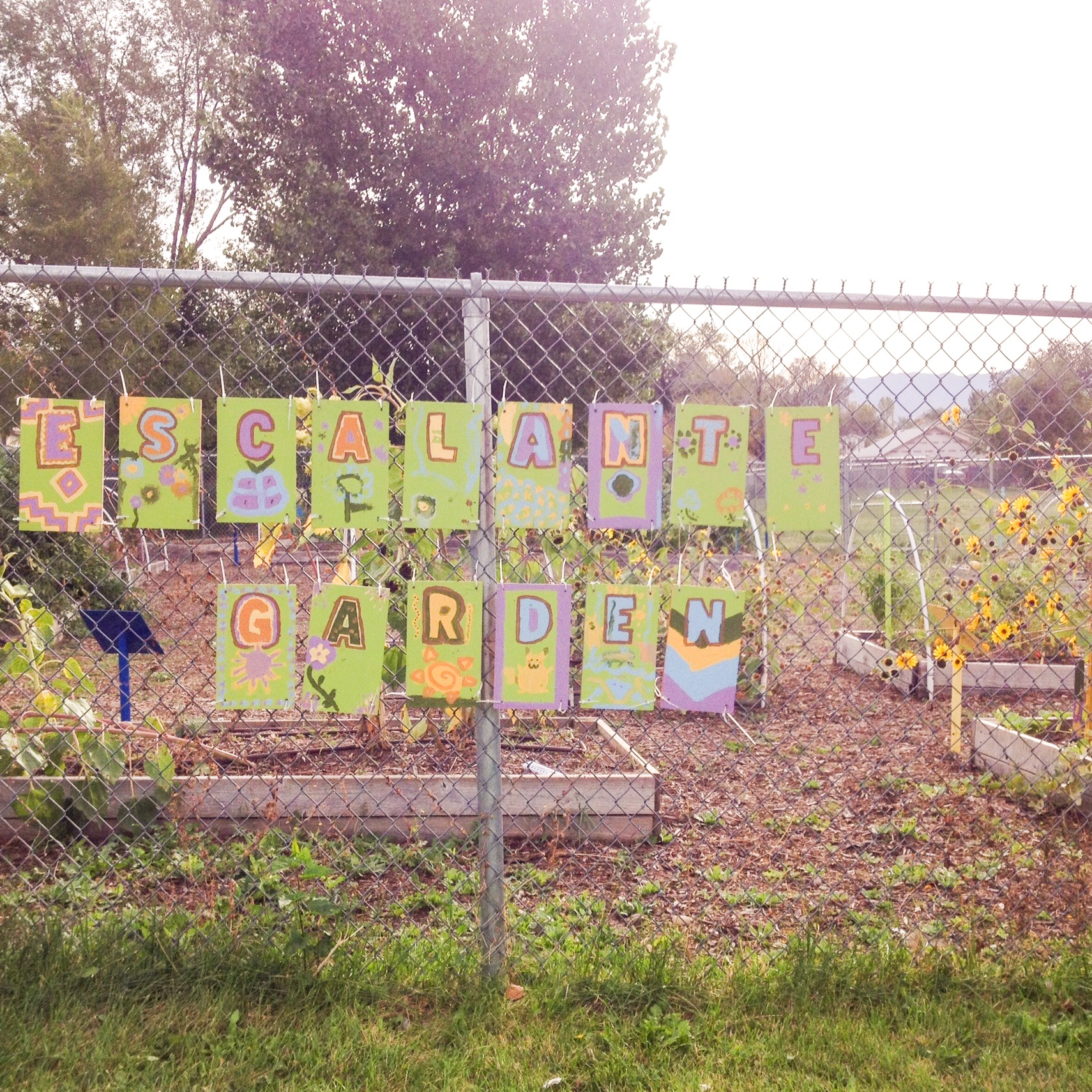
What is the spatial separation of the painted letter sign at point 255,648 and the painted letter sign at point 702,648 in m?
Result: 1.01

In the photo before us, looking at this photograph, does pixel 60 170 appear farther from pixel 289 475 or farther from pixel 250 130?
pixel 289 475

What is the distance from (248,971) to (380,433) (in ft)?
4.69

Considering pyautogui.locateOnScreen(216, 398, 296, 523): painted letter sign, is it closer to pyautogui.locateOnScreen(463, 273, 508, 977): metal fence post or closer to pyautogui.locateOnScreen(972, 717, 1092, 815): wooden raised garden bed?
pyautogui.locateOnScreen(463, 273, 508, 977): metal fence post

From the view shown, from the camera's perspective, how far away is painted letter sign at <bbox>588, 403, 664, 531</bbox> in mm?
2410

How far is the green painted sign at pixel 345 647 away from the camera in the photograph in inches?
94.4

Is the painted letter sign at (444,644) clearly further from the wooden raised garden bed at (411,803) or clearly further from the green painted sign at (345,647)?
the wooden raised garden bed at (411,803)

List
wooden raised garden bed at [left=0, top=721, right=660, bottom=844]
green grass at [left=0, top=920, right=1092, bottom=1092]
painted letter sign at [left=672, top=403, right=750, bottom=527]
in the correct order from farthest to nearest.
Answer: wooden raised garden bed at [left=0, top=721, right=660, bottom=844]
painted letter sign at [left=672, top=403, right=750, bottom=527]
green grass at [left=0, top=920, right=1092, bottom=1092]

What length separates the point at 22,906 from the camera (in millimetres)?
2684

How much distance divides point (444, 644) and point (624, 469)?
0.66 metres

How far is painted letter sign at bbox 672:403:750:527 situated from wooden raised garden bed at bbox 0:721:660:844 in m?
1.42

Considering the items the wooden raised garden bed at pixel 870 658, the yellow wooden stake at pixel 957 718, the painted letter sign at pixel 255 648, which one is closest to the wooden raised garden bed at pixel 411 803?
the painted letter sign at pixel 255 648

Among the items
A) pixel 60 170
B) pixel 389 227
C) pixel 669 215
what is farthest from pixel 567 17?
pixel 60 170

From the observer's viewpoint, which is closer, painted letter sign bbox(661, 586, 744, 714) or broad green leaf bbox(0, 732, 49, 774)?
painted letter sign bbox(661, 586, 744, 714)

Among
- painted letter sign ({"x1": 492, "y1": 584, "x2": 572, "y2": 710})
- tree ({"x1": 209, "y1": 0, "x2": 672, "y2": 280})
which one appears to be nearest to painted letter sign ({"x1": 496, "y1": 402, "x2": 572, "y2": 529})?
painted letter sign ({"x1": 492, "y1": 584, "x2": 572, "y2": 710})
